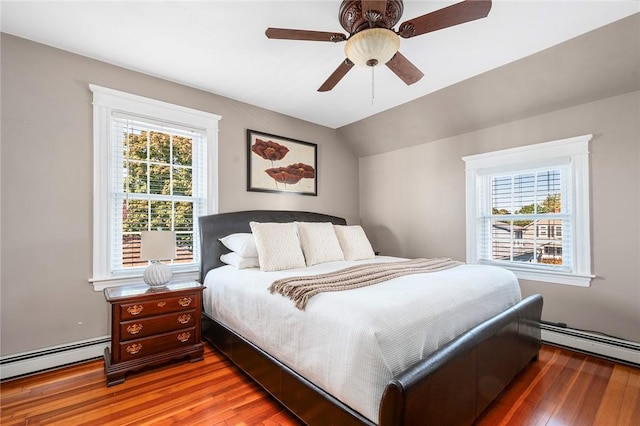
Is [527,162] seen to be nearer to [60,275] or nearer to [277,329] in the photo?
[277,329]

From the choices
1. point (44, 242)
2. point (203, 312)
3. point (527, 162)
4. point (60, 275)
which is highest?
point (527, 162)

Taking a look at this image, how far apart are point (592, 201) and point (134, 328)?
403 centimetres

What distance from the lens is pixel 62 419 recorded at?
180 centimetres

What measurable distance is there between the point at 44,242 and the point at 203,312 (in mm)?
1372

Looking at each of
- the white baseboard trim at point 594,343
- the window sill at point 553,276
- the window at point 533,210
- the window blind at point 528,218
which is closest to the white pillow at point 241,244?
the window at point 533,210

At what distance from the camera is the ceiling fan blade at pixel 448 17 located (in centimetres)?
152

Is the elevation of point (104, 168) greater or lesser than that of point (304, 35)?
lesser

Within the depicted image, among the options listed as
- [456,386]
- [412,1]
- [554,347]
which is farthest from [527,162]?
[456,386]

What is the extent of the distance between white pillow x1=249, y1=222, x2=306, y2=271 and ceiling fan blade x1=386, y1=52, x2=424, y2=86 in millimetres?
1695

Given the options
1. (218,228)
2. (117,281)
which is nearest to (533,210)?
(218,228)

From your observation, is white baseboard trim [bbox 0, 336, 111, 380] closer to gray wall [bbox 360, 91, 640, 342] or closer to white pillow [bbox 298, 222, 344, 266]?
white pillow [bbox 298, 222, 344, 266]

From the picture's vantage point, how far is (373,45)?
1747 mm

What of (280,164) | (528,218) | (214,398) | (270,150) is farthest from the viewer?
(280,164)

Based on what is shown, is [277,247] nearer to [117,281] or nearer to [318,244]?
[318,244]
